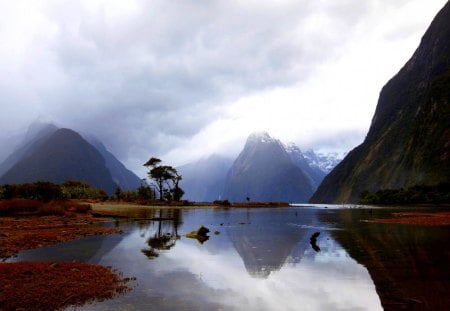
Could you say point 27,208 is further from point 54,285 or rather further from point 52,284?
point 54,285

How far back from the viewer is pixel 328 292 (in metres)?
17.8

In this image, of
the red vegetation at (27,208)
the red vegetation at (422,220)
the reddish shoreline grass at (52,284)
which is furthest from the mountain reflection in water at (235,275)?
the red vegetation at (27,208)

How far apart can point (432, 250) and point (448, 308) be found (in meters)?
15.8

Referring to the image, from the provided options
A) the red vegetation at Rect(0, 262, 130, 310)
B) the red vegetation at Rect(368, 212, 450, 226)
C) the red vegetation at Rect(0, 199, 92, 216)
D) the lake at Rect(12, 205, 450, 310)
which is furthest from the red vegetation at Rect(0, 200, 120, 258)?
the red vegetation at Rect(368, 212, 450, 226)

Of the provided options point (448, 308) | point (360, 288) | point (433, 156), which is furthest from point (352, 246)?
point (433, 156)

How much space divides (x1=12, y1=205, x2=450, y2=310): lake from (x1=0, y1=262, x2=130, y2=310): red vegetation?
1.03 metres

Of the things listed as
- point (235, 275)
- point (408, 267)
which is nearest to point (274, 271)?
point (235, 275)

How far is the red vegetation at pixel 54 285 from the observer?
15.2m

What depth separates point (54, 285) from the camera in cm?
1767

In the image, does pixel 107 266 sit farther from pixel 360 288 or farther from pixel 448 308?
pixel 448 308

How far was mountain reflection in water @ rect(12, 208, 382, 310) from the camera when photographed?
16.0 meters

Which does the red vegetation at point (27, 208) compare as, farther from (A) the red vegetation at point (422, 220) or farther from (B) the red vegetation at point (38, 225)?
(A) the red vegetation at point (422, 220)

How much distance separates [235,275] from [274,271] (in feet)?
8.45

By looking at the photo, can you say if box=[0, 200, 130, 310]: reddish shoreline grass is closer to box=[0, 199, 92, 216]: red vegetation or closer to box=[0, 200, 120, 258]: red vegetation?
box=[0, 200, 120, 258]: red vegetation
